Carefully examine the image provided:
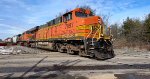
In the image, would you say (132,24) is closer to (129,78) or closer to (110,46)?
(110,46)

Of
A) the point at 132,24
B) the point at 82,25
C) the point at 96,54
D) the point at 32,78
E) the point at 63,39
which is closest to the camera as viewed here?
the point at 32,78

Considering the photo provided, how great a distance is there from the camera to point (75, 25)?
1853 centimetres

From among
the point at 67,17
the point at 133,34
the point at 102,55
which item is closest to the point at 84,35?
the point at 102,55

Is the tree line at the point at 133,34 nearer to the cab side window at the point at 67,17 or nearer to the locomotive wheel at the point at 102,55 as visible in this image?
the cab side window at the point at 67,17

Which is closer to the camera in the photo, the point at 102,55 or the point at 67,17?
the point at 102,55

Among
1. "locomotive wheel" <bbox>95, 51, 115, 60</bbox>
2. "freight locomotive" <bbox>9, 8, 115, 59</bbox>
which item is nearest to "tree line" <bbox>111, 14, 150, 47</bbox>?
"freight locomotive" <bbox>9, 8, 115, 59</bbox>

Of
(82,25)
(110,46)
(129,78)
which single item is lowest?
(129,78)

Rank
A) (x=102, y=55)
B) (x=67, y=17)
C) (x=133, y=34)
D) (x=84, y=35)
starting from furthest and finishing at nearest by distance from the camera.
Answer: (x=133, y=34)
(x=67, y=17)
(x=84, y=35)
(x=102, y=55)

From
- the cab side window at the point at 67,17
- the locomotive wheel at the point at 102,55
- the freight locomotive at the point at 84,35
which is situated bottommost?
the locomotive wheel at the point at 102,55

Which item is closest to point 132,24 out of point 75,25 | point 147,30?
point 147,30

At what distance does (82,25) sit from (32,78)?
915 cm

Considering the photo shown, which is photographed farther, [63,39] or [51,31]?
[51,31]

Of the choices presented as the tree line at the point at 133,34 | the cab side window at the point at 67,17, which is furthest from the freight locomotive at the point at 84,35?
the tree line at the point at 133,34

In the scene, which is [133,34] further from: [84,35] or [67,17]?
[84,35]
